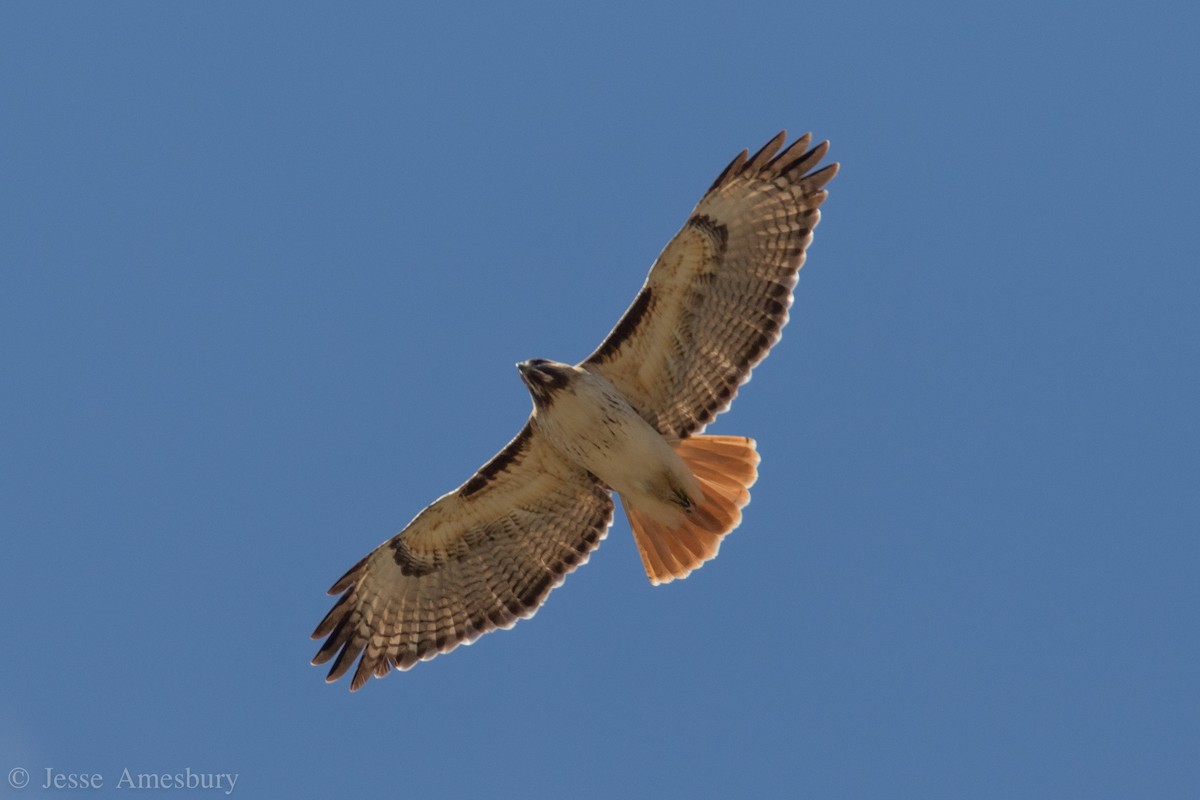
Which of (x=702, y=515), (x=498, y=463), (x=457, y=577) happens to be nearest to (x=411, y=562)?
(x=457, y=577)

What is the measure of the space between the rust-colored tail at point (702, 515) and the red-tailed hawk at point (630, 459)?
11 millimetres

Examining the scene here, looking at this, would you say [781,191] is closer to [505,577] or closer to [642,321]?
[642,321]

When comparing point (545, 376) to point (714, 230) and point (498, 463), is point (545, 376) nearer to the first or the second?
point (498, 463)

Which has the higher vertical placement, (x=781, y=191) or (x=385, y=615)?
(x=781, y=191)

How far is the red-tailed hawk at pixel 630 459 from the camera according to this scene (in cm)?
1238

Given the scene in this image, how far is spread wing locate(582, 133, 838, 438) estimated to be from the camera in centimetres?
1238

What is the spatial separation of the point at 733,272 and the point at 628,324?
90cm

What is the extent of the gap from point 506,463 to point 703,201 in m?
2.55

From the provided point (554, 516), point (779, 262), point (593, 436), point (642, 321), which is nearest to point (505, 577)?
point (554, 516)

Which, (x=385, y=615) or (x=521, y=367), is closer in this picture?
(x=521, y=367)

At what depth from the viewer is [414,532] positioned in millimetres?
12992

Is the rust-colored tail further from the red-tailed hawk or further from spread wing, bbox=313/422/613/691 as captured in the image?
spread wing, bbox=313/422/613/691

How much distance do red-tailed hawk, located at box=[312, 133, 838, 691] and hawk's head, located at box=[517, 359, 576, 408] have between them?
0.04 feet

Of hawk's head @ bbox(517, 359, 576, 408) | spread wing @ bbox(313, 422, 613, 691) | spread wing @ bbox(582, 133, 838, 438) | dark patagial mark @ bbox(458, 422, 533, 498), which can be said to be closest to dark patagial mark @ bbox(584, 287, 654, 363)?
spread wing @ bbox(582, 133, 838, 438)
